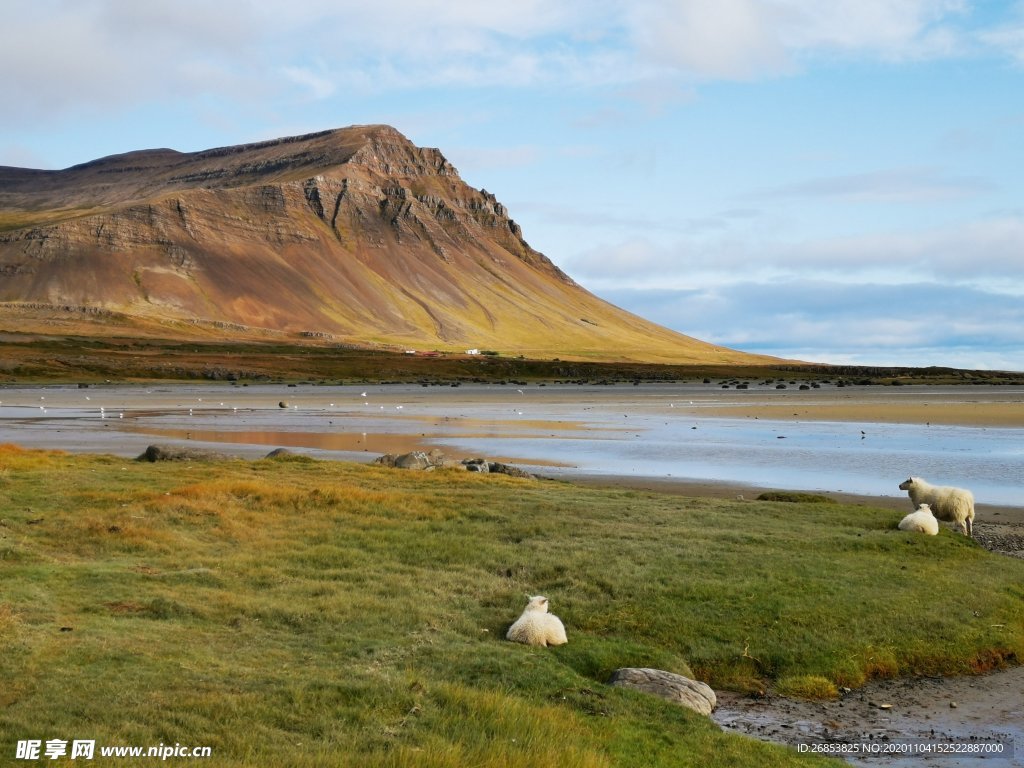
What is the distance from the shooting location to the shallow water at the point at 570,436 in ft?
117

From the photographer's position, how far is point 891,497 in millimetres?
28547

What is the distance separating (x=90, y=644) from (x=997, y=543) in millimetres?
18390

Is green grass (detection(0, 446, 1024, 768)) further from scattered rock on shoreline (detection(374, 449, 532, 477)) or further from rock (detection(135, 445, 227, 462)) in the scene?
rock (detection(135, 445, 227, 462))

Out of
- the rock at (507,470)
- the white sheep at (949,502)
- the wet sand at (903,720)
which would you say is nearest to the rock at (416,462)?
the rock at (507,470)

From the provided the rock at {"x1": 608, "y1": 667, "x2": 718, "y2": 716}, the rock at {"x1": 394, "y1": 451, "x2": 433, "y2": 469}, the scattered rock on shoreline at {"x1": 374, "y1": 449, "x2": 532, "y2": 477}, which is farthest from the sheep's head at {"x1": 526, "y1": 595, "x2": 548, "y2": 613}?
the rock at {"x1": 394, "y1": 451, "x2": 433, "y2": 469}

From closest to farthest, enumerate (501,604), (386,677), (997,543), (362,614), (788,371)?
(386,677) → (362,614) → (501,604) → (997,543) → (788,371)

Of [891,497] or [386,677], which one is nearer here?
[386,677]

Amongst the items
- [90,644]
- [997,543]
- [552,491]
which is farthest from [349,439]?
[90,644]

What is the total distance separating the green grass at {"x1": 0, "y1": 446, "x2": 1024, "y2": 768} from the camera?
9.11 metres

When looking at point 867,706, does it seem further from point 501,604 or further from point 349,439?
point 349,439

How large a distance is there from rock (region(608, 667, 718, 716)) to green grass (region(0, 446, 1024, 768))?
40 cm

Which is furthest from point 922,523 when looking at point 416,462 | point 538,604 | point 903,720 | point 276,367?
point 276,367

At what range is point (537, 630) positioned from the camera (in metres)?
12.5

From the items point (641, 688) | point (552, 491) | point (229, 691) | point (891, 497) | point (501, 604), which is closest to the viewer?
point (229, 691)
